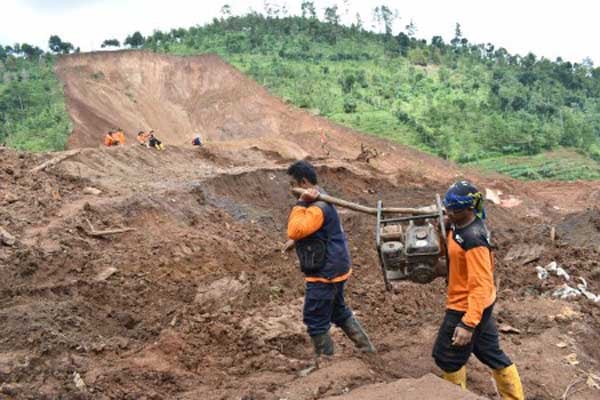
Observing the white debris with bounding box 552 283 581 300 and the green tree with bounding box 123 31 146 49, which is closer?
the white debris with bounding box 552 283 581 300

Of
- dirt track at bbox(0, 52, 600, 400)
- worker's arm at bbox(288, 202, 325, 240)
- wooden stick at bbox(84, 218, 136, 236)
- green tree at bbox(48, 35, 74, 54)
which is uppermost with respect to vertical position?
green tree at bbox(48, 35, 74, 54)

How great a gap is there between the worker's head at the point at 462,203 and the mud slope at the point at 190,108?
18.5 metres

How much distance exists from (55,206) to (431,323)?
6156mm

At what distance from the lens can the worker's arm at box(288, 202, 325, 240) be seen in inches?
→ 215

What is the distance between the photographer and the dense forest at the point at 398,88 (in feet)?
94.9

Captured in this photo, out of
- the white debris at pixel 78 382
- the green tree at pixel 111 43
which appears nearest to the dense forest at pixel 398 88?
the green tree at pixel 111 43

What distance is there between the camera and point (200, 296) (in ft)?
28.8

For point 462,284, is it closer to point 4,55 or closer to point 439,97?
point 439,97

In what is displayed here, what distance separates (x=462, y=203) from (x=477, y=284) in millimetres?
550

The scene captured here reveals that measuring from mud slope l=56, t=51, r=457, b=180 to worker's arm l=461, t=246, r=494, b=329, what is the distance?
61.3ft

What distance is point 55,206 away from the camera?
34.0 feet

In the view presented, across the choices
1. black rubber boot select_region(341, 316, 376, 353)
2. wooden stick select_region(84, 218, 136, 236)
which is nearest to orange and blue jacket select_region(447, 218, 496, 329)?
black rubber boot select_region(341, 316, 376, 353)

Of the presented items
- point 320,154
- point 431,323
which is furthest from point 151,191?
point 320,154

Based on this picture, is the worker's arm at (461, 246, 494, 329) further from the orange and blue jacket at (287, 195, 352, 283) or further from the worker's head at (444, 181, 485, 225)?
the orange and blue jacket at (287, 195, 352, 283)
